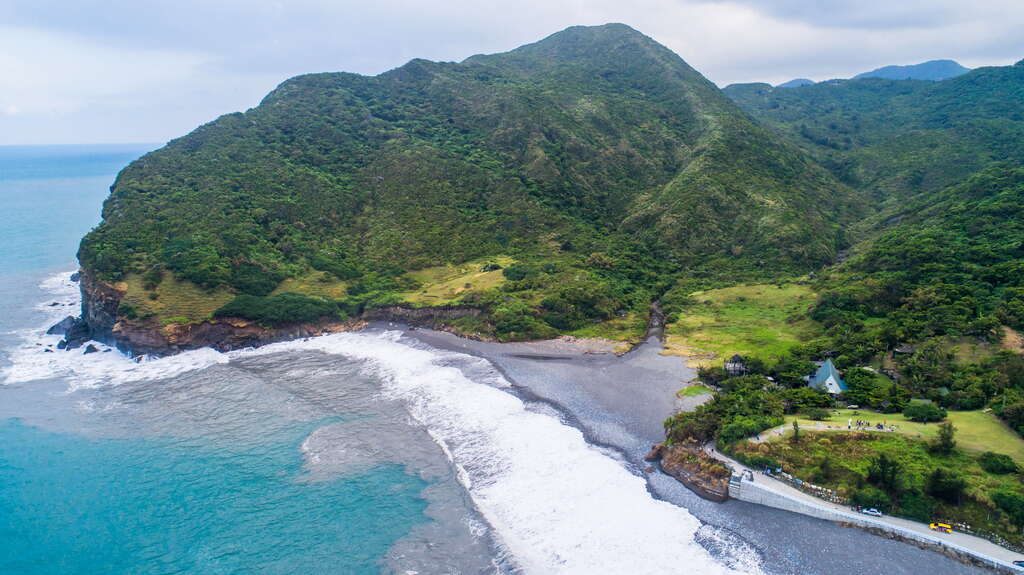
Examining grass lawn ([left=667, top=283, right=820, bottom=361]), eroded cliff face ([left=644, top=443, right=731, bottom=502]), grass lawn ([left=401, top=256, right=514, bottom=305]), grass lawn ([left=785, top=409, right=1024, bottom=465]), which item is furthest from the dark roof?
grass lawn ([left=401, top=256, right=514, bottom=305])

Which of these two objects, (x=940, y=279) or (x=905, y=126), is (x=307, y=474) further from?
(x=905, y=126)

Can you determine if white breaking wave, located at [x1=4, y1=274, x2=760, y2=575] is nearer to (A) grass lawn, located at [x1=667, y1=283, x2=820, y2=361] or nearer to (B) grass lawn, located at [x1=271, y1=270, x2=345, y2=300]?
(B) grass lawn, located at [x1=271, y1=270, x2=345, y2=300]

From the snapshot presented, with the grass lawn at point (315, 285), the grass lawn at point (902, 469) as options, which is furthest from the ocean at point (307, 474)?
the grass lawn at point (315, 285)

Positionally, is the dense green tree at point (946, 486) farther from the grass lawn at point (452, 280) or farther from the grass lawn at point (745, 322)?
the grass lawn at point (452, 280)

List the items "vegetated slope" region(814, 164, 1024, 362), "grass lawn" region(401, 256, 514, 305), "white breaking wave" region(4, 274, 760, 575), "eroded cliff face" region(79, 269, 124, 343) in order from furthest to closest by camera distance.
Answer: "grass lawn" region(401, 256, 514, 305) → "eroded cliff face" region(79, 269, 124, 343) → "vegetated slope" region(814, 164, 1024, 362) → "white breaking wave" region(4, 274, 760, 575)

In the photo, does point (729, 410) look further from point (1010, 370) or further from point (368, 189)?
point (368, 189)

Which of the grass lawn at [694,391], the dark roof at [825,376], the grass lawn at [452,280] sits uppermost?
the grass lawn at [452,280]

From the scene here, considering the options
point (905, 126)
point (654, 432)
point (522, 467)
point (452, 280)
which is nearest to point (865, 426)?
point (654, 432)
